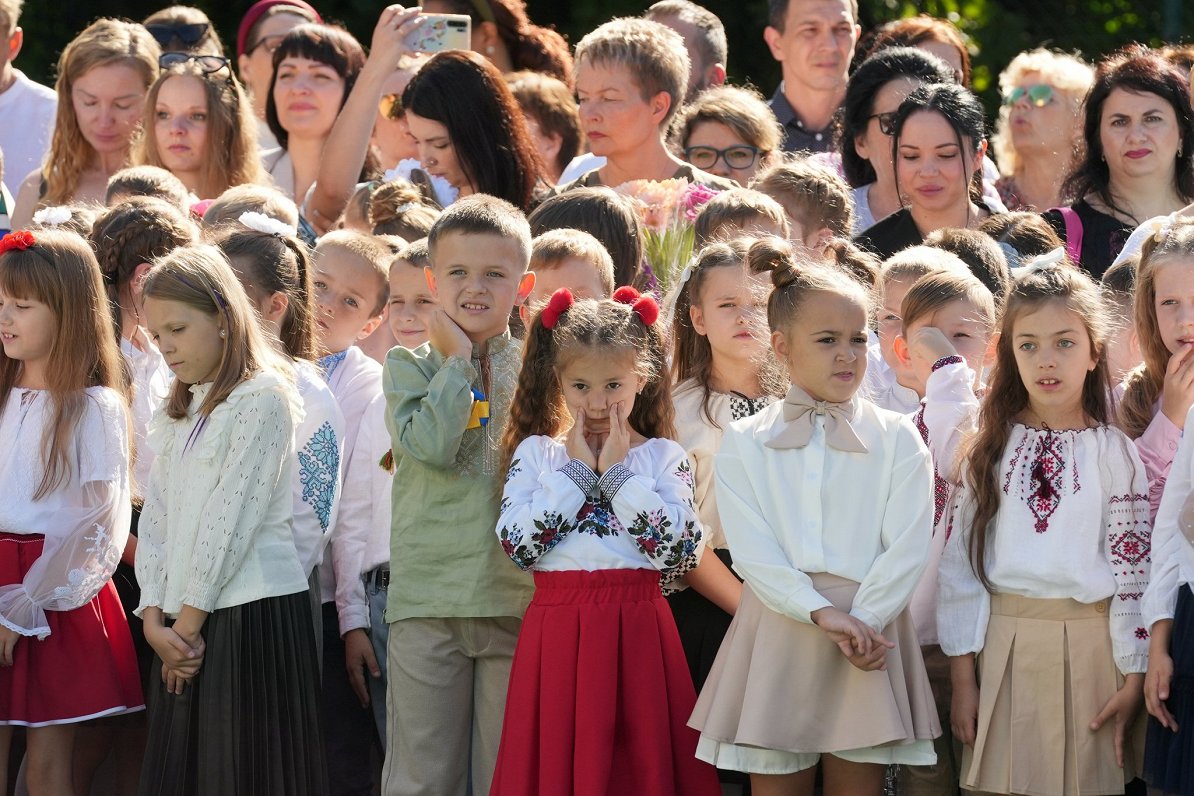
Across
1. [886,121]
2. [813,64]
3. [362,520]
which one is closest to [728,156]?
[886,121]

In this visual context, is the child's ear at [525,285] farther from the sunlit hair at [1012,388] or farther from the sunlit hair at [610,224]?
the sunlit hair at [1012,388]

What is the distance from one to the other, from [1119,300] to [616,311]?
4.67 feet

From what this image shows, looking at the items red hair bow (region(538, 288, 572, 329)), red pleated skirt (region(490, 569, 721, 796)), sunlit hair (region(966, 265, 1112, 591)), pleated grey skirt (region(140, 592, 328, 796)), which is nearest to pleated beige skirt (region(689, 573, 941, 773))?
red pleated skirt (region(490, 569, 721, 796))

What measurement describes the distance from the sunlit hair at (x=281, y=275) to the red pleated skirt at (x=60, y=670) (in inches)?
34.2

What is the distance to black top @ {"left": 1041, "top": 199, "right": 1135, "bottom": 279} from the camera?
527 cm

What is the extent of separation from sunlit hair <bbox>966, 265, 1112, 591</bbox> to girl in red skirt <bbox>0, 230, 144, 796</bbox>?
226 centimetres

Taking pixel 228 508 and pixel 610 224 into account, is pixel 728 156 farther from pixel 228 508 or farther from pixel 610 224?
pixel 228 508

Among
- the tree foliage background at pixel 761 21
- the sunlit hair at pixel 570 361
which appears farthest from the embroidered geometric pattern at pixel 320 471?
the tree foliage background at pixel 761 21

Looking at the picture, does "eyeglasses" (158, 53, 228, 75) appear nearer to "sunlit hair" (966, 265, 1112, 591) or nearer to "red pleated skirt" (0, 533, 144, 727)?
"red pleated skirt" (0, 533, 144, 727)

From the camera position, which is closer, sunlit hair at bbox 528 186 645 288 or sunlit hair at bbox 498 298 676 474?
sunlit hair at bbox 498 298 676 474

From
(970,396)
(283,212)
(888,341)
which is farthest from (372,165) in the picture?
(970,396)

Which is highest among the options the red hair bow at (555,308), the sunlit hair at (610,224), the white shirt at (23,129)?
the white shirt at (23,129)

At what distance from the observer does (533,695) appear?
3852 millimetres

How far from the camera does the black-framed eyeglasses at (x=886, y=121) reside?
220 inches
